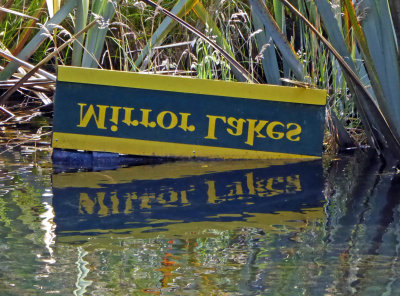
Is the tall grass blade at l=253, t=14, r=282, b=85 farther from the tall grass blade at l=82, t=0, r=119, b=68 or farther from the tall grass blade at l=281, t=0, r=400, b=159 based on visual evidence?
the tall grass blade at l=82, t=0, r=119, b=68

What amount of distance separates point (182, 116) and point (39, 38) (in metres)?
1.16

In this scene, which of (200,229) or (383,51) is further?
(383,51)

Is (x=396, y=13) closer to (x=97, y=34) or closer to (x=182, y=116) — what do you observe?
(x=182, y=116)

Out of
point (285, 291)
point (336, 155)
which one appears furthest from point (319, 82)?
point (285, 291)

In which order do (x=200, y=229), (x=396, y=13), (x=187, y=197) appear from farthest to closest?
1. (x=396, y=13)
2. (x=187, y=197)
3. (x=200, y=229)

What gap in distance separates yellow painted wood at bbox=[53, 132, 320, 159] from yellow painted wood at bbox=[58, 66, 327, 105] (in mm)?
272

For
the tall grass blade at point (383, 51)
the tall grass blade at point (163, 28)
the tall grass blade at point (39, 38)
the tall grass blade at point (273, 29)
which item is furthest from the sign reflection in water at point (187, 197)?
the tall grass blade at point (39, 38)

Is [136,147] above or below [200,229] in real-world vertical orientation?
above

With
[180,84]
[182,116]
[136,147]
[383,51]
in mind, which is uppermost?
[383,51]

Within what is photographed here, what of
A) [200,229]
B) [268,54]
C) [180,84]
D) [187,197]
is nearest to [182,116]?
[180,84]

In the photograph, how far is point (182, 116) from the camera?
3422 mm

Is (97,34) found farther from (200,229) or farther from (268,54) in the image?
(200,229)

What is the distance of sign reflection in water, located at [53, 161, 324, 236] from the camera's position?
91.7 inches

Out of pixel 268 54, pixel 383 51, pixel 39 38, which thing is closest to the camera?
pixel 383 51
